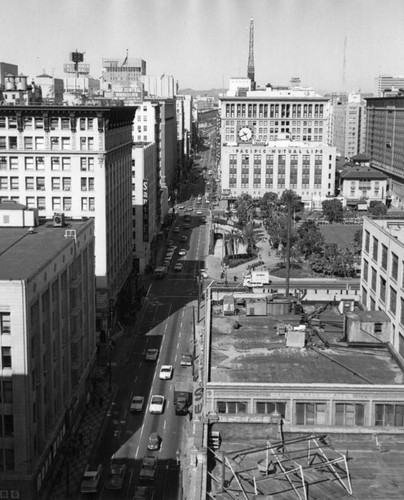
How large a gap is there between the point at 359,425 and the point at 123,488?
27.8m

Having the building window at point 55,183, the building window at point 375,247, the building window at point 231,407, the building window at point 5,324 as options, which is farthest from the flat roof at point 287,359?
the building window at point 55,183

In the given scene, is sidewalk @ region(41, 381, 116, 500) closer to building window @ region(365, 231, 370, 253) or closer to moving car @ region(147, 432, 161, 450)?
moving car @ region(147, 432, 161, 450)

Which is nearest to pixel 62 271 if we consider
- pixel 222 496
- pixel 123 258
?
pixel 222 496

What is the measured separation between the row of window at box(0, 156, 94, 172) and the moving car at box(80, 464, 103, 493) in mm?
47152

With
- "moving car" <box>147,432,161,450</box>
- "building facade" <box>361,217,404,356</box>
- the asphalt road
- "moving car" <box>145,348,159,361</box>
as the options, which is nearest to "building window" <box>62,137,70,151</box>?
the asphalt road

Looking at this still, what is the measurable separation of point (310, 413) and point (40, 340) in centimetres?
2648

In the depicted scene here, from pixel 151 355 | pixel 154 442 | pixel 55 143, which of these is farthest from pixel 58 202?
pixel 154 442

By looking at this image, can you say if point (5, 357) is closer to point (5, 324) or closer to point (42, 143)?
point (5, 324)

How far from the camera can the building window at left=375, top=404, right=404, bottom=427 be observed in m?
40.6

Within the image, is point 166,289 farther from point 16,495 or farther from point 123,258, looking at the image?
point 16,495

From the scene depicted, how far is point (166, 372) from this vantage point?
3398 inches

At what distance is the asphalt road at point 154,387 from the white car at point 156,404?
0.54 metres

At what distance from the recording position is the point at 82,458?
66938 mm

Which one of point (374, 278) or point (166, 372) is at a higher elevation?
point (374, 278)
